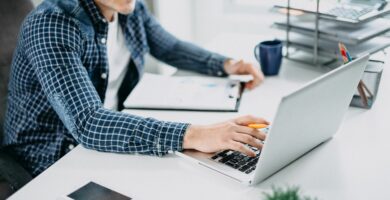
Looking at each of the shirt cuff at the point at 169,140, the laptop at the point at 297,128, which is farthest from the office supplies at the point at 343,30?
the shirt cuff at the point at 169,140

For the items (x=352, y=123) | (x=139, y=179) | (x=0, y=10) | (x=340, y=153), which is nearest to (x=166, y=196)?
(x=139, y=179)

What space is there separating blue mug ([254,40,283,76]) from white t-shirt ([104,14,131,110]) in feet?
1.44

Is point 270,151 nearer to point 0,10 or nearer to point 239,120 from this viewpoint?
point 239,120

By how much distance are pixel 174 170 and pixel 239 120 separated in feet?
0.63

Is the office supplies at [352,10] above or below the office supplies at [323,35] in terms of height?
above

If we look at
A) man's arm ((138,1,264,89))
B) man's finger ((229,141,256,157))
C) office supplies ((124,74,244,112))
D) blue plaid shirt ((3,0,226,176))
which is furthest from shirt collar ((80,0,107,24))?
man's finger ((229,141,256,157))

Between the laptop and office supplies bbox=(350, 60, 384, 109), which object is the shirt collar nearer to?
the laptop

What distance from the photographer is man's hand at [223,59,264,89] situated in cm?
155

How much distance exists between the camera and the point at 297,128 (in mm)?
979

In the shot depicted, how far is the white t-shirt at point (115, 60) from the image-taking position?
1.57 metres

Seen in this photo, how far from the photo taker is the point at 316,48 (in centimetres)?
163

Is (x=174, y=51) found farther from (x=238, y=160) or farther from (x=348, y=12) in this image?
(x=238, y=160)

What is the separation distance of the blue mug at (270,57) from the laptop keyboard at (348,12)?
7.6 inches

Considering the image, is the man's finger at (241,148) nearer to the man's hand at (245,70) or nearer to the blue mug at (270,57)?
the man's hand at (245,70)
